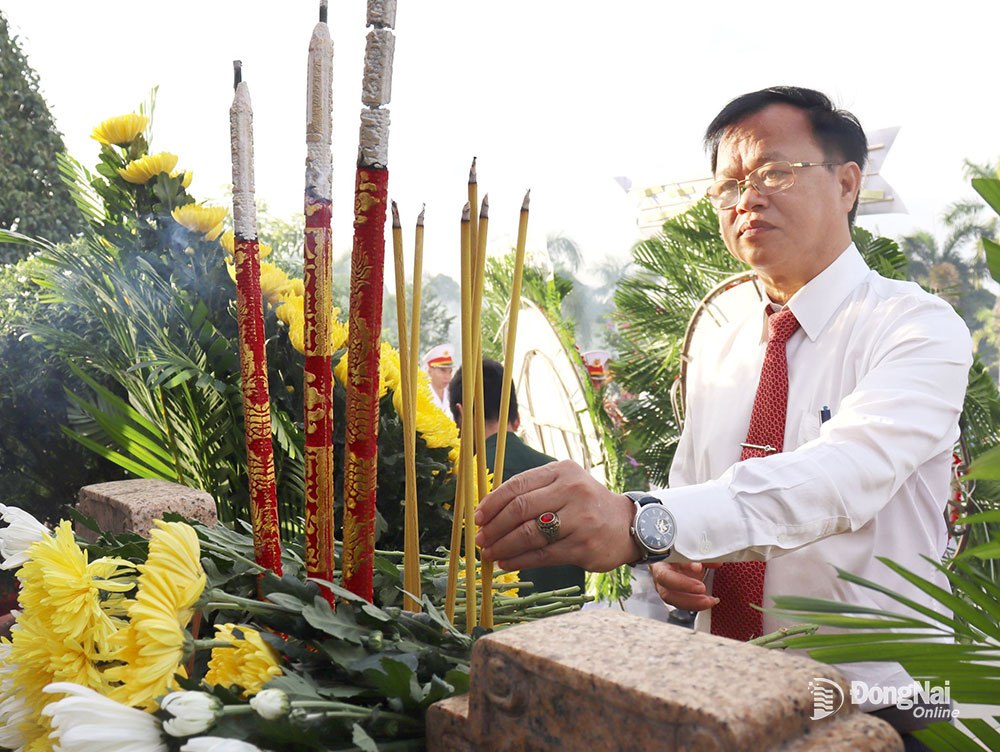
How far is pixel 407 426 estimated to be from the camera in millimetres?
729

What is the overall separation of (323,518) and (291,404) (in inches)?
18.0

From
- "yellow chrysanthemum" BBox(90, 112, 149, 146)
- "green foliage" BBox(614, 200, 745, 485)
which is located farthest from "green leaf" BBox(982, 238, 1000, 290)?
"green foliage" BBox(614, 200, 745, 485)

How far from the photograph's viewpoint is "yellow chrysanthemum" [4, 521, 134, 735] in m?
0.63

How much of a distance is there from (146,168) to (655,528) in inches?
37.6

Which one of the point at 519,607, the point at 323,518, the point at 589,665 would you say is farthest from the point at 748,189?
the point at 589,665

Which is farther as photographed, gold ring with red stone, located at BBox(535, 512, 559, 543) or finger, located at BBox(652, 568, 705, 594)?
finger, located at BBox(652, 568, 705, 594)

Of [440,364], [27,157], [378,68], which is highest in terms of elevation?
[27,157]

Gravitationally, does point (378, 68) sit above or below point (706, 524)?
above

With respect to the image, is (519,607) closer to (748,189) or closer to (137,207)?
(137,207)

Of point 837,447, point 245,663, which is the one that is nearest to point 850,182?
point 837,447

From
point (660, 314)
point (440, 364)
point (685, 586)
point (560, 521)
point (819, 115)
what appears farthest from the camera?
point (440, 364)

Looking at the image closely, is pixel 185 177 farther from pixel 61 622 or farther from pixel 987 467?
pixel 987 467

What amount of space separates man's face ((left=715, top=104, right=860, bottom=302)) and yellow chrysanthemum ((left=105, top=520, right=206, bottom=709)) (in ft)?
4.34

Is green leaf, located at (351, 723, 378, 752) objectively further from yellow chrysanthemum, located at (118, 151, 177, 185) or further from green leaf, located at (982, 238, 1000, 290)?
yellow chrysanthemum, located at (118, 151, 177, 185)
